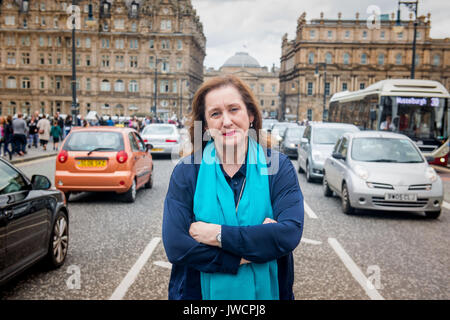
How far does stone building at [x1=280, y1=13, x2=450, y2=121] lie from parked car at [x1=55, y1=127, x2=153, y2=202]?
85.8 metres

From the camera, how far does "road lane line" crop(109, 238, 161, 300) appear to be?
176 inches

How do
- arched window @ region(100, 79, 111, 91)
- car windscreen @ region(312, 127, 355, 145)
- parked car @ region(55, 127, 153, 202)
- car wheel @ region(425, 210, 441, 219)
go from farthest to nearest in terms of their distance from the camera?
arched window @ region(100, 79, 111, 91) → car windscreen @ region(312, 127, 355, 145) → parked car @ region(55, 127, 153, 202) → car wheel @ region(425, 210, 441, 219)

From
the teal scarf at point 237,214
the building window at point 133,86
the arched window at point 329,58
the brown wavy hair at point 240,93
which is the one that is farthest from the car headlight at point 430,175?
the arched window at point 329,58

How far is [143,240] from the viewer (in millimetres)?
6785

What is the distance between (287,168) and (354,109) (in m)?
23.8

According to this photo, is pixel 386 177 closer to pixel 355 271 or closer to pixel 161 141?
pixel 355 271

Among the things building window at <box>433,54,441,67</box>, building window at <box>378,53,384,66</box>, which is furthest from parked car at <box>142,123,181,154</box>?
building window at <box>433,54,441,67</box>

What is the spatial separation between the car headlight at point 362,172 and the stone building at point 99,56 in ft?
264

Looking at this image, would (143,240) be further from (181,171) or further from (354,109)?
(354,109)

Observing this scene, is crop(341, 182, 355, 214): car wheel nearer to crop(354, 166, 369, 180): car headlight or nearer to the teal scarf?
crop(354, 166, 369, 180): car headlight

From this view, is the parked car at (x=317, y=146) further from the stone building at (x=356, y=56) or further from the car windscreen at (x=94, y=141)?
the stone building at (x=356, y=56)

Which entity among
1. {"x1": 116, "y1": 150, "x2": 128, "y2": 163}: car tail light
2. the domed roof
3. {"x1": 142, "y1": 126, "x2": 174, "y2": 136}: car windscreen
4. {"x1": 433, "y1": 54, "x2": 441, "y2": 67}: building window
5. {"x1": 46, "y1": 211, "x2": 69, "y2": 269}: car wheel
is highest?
the domed roof

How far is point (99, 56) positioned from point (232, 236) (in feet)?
306
